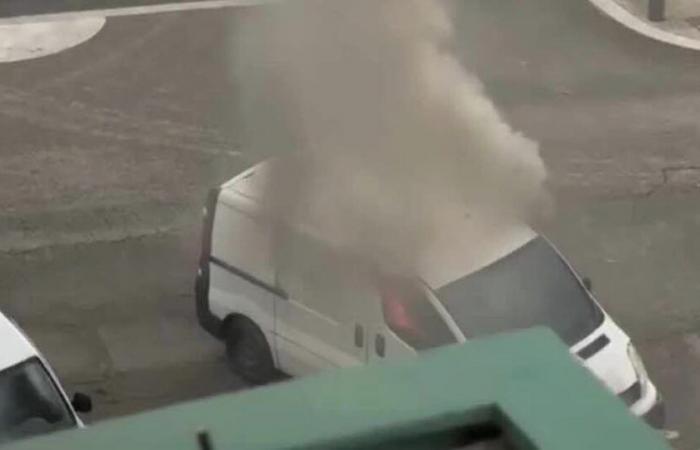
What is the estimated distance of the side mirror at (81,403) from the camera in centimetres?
262

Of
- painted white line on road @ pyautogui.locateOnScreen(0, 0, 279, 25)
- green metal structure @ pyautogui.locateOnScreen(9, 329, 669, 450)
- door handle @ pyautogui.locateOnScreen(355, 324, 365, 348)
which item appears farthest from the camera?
painted white line on road @ pyautogui.locateOnScreen(0, 0, 279, 25)

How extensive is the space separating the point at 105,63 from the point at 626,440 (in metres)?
3.41

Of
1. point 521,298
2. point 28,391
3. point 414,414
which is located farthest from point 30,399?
point 414,414

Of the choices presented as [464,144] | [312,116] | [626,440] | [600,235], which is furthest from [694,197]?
[626,440]

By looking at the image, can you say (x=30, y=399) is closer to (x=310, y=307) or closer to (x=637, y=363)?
(x=310, y=307)

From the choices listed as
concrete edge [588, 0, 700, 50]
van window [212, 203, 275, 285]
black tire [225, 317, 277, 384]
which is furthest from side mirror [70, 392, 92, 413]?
concrete edge [588, 0, 700, 50]

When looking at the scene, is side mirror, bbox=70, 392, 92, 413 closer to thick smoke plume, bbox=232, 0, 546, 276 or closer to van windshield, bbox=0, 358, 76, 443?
van windshield, bbox=0, 358, 76, 443

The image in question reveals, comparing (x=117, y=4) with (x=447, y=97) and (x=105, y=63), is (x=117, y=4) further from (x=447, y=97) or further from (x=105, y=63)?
(x=447, y=97)

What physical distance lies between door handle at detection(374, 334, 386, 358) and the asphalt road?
0.96 ft

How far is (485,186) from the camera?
2758 millimetres

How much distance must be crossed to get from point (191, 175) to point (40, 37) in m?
0.82

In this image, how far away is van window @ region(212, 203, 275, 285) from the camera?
9.49 feet

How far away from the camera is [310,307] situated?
9.32 ft

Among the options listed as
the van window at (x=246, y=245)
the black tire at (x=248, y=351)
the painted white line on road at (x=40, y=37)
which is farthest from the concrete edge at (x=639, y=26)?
the black tire at (x=248, y=351)
